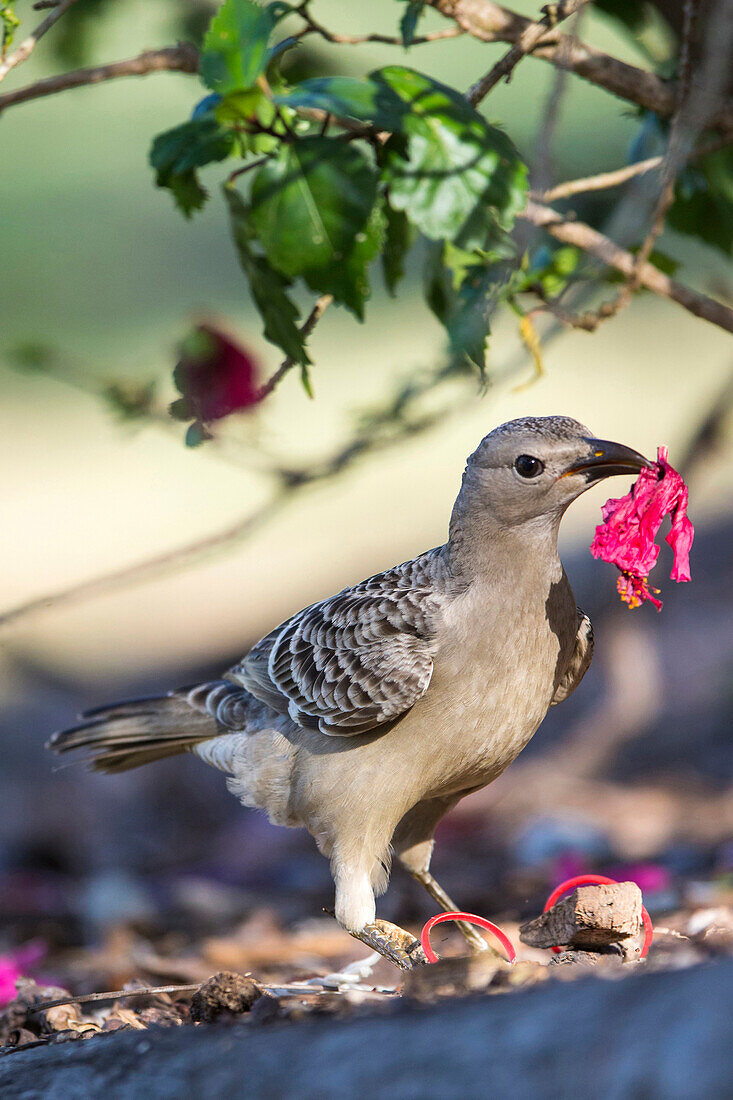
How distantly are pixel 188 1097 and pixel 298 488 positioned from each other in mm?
1849

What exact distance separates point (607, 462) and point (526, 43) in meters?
1.14

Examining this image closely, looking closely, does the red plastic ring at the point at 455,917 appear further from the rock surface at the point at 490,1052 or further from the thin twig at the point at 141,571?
the thin twig at the point at 141,571

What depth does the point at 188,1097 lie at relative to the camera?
2.05 m

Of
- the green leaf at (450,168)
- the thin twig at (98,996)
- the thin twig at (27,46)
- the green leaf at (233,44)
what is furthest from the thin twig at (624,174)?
the thin twig at (98,996)

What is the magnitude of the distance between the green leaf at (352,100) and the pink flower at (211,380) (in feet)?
3.33

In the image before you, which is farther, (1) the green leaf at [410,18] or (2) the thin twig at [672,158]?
(1) the green leaf at [410,18]

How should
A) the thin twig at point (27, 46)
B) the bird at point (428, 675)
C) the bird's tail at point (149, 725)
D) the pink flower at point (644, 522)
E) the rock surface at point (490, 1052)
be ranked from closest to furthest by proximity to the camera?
the rock surface at point (490, 1052) → the pink flower at point (644, 522) → the thin twig at point (27, 46) → the bird at point (428, 675) → the bird's tail at point (149, 725)

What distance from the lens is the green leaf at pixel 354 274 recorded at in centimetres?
279

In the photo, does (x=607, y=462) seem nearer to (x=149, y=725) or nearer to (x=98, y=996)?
(x=98, y=996)

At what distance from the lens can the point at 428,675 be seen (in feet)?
10.4

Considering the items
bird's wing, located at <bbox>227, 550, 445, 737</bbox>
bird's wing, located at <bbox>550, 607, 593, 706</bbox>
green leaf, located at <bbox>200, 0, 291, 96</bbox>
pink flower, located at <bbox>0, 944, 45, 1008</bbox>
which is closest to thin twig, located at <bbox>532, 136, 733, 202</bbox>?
green leaf, located at <bbox>200, 0, 291, 96</bbox>

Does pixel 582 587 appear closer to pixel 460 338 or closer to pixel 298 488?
pixel 298 488

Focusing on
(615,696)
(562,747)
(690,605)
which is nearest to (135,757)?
(615,696)

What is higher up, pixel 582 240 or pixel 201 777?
pixel 582 240
